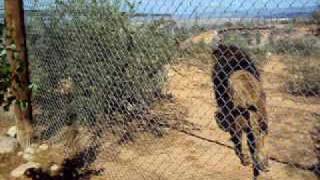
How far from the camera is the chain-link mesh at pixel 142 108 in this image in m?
4.73

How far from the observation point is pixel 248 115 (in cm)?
489

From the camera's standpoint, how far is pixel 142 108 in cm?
535

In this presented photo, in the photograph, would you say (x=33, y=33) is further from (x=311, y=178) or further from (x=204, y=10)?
(x=311, y=178)

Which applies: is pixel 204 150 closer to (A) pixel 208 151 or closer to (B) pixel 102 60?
(A) pixel 208 151

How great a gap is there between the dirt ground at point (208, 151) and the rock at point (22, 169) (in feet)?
2.33

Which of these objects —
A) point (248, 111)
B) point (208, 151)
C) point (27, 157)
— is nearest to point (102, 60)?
point (27, 157)

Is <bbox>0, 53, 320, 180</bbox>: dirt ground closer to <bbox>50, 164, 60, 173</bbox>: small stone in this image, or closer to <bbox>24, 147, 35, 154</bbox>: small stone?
<bbox>24, 147, 35, 154</bbox>: small stone

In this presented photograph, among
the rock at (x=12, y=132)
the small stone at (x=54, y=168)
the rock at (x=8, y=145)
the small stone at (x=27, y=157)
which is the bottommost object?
the small stone at (x=54, y=168)

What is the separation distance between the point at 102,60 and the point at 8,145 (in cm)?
147

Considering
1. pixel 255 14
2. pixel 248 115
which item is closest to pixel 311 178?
pixel 248 115

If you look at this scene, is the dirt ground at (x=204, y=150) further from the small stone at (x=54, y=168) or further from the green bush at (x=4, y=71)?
the green bush at (x=4, y=71)

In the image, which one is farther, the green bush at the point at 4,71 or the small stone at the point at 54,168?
the small stone at the point at 54,168

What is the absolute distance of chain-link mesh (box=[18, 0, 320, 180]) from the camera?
15.5ft

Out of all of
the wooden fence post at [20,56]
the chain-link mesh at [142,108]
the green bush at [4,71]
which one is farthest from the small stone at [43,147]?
the green bush at [4,71]
